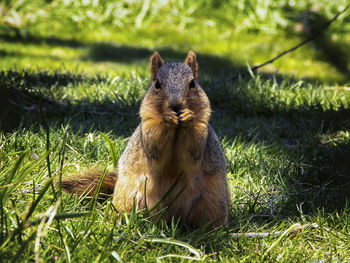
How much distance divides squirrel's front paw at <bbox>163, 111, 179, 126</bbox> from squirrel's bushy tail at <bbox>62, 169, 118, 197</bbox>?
0.49m

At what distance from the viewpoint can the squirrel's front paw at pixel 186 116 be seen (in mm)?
1836

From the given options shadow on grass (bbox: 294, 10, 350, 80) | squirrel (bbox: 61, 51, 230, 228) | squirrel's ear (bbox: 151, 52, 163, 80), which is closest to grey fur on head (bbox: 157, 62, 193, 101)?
squirrel (bbox: 61, 51, 230, 228)

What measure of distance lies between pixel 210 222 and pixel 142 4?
4.78 m

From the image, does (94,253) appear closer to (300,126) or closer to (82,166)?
(82,166)

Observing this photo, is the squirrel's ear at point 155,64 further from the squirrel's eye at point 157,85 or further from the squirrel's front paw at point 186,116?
the squirrel's front paw at point 186,116

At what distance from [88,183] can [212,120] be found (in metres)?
1.37

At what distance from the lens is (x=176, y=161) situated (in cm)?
192

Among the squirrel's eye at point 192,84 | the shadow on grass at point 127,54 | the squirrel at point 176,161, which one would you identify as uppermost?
the squirrel's eye at point 192,84

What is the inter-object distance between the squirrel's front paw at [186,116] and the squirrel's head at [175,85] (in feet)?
0.14

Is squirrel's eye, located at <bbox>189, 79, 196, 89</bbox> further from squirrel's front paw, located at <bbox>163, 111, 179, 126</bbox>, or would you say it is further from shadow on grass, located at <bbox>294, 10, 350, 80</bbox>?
shadow on grass, located at <bbox>294, 10, 350, 80</bbox>

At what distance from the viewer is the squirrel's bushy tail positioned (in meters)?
2.11

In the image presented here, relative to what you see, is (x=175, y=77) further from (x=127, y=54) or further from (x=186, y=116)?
(x=127, y=54)

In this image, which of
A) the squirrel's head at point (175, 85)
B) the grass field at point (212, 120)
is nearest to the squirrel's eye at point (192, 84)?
the squirrel's head at point (175, 85)

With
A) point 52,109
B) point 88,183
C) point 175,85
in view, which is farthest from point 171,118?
point 52,109
